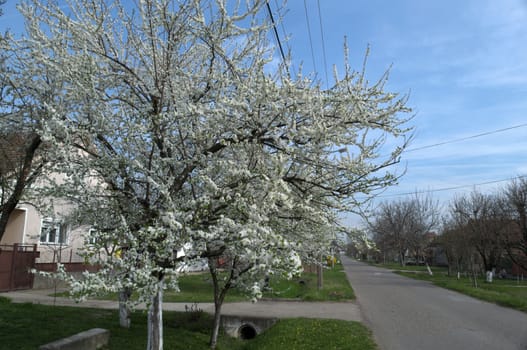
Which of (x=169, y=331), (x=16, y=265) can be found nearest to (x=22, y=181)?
(x=169, y=331)

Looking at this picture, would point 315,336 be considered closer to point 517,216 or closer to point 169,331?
point 169,331

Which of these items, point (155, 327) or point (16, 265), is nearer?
point (155, 327)

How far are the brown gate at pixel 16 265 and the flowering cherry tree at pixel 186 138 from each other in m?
12.7

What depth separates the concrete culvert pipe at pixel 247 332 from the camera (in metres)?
12.2

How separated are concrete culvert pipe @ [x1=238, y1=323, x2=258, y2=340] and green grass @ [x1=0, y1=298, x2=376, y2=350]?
0.80 m

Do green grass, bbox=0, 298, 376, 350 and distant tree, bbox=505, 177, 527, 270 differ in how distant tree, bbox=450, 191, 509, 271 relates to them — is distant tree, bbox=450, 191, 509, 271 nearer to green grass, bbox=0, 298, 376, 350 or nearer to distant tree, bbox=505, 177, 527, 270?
distant tree, bbox=505, 177, 527, 270

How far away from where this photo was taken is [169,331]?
10547mm

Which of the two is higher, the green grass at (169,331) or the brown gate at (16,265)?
the brown gate at (16,265)

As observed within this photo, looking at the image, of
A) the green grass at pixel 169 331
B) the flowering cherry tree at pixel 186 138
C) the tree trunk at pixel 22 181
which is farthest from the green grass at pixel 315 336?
the tree trunk at pixel 22 181

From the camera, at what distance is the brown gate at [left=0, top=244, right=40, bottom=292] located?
52.8 ft

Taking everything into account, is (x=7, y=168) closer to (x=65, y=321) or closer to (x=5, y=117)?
(x=5, y=117)

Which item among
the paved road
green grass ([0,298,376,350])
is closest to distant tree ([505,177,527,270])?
the paved road

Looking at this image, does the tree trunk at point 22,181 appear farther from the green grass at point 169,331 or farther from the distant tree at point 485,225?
the distant tree at point 485,225

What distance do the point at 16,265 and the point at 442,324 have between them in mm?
15607
